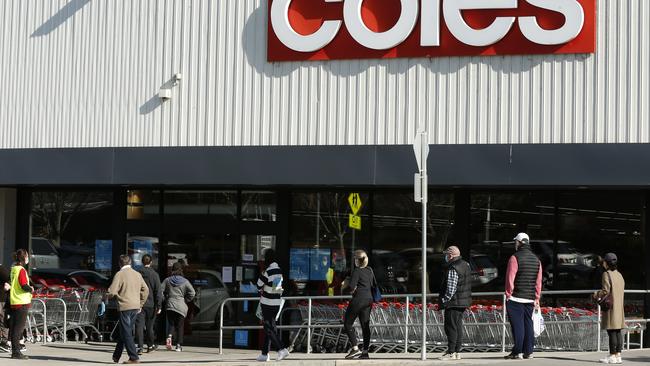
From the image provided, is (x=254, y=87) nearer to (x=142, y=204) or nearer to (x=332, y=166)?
(x=332, y=166)

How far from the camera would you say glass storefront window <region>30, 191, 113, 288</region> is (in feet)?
72.7

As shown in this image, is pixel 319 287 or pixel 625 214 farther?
pixel 319 287

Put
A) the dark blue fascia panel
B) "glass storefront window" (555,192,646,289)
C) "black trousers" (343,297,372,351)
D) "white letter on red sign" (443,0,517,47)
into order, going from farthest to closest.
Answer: "glass storefront window" (555,192,646,289), "white letter on red sign" (443,0,517,47), the dark blue fascia panel, "black trousers" (343,297,372,351)

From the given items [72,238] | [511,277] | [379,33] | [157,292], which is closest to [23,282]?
[157,292]

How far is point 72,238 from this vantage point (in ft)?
73.4

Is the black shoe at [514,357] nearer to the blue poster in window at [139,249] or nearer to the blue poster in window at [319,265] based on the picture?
the blue poster in window at [319,265]

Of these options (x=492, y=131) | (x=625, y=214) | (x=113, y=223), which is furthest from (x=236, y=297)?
(x=625, y=214)

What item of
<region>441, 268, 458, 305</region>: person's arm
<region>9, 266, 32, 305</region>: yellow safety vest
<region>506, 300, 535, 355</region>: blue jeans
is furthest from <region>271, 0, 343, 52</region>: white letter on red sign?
<region>9, 266, 32, 305</region>: yellow safety vest

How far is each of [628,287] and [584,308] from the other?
2.82 ft

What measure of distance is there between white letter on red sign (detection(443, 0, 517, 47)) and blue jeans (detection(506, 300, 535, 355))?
191 inches

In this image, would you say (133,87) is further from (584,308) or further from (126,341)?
(584,308)

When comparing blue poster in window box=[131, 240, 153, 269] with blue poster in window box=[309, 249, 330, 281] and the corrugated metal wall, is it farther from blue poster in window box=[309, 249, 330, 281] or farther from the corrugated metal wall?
blue poster in window box=[309, 249, 330, 281]

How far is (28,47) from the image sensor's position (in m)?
21.5

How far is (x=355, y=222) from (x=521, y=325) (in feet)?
17.0
